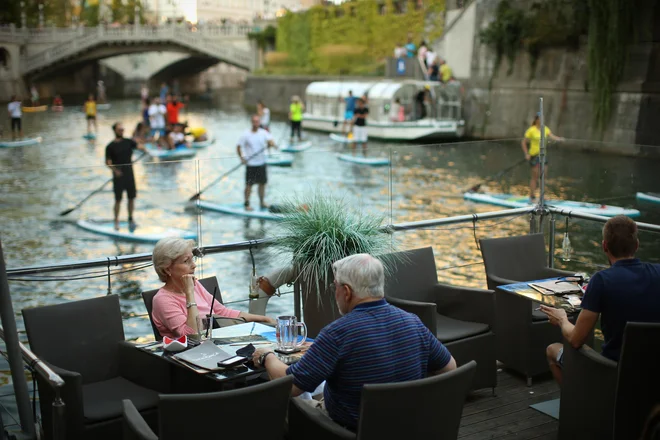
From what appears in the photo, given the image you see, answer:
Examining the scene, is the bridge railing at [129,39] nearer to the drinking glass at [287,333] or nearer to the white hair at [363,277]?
the drinking glass at [287,333]

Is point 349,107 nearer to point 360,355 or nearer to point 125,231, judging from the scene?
point 125,231

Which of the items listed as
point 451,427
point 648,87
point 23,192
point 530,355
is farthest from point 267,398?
point 648,87

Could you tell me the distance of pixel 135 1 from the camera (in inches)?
2746

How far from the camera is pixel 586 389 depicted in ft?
12.7

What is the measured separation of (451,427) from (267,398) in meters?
0.70

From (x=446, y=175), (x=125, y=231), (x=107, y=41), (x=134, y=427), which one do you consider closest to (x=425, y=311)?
(x=134, y=427)

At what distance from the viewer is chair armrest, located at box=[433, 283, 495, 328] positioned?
4879mm

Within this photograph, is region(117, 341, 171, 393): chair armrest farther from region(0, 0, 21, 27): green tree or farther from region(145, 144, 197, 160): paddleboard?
region(0, 0, 21, 27): green tree

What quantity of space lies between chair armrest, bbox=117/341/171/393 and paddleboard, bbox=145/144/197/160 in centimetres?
1970

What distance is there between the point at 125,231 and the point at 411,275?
328 inches

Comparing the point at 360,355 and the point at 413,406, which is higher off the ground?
the point at 360,355

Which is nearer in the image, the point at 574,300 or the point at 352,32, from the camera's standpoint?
the point at 574,300

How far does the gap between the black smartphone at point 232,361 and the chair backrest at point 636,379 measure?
5.11 ft

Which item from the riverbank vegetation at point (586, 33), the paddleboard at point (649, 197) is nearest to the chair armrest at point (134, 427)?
the paddleboard at point (649, 197)
